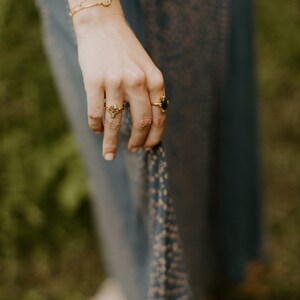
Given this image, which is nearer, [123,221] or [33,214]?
[123,221]

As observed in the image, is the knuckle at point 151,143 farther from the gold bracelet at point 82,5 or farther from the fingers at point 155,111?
the gold bracelet at point 82,5

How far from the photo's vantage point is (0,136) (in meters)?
1.80

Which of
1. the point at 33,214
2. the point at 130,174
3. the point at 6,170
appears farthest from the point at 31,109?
the point at 130,174

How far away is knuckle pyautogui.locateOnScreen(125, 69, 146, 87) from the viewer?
700 millimetres

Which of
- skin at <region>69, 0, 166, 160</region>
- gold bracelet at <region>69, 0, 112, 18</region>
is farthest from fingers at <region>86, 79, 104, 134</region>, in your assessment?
gold bracelet at <region>69, 0, 112, 18</region>

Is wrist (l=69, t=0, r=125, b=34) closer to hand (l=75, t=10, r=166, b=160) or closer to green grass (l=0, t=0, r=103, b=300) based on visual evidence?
hand (l=75, t=10, r=166, b=160)

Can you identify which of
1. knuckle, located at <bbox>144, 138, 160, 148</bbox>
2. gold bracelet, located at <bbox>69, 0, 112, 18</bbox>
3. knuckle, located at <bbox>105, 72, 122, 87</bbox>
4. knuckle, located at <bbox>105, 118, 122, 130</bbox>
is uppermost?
gold bracelet, located at <bbox>69, 0, 112, 18</bbox>

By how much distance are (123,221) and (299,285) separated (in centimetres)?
85

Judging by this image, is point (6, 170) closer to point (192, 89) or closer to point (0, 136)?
point (0, 136)

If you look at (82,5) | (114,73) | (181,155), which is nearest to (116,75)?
(114,73)

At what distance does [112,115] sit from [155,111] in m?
0.06

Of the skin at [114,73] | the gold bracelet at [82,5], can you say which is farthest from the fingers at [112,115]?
the gold bracelet at [82,5]

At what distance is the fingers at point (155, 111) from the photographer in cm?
72

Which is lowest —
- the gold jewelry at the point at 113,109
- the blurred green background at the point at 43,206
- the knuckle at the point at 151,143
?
the blurred green background at the point at 43,206
